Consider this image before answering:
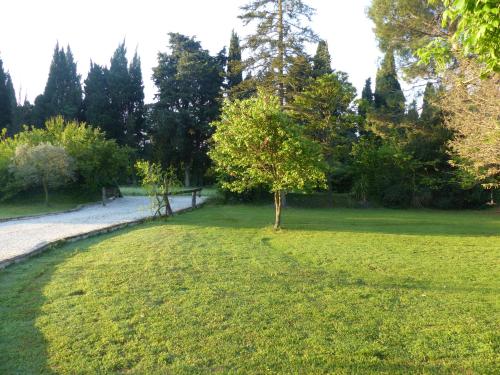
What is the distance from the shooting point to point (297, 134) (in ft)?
44.5

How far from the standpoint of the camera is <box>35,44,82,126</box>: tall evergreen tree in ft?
167

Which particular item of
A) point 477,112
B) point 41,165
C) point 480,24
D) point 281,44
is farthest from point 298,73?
point 480,24

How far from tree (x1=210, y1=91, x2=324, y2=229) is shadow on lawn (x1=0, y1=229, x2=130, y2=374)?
6356 millimetres

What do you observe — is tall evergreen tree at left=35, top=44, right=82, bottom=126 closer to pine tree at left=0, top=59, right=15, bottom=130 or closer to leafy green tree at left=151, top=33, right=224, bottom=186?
pine tree at left=0, top=59, right=15, bottom=130

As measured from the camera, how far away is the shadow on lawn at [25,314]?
3850 mm

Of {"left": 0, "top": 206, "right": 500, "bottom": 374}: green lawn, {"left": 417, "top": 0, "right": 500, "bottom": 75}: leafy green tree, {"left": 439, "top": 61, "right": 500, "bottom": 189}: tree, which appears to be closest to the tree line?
{"left": 439, "top": 61, "right": 500, "bottom": 189}: tree

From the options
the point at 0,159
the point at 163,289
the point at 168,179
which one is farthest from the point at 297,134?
the point at 0,159

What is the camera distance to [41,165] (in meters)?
24.2

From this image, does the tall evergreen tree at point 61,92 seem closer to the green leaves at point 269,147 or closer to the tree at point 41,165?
the tree at point 41,165

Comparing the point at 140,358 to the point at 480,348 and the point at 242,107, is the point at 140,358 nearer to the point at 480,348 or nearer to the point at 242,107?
the point at 480,348

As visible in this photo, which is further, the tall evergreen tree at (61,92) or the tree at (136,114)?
the tall evergreen tree at (61,92)

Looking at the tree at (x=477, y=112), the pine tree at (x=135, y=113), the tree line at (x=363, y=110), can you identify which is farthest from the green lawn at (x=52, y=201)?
the pine tree at (x=135, y=113)

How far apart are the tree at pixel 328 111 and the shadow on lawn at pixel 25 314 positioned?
62.4ft

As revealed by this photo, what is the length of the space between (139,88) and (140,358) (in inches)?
2073
